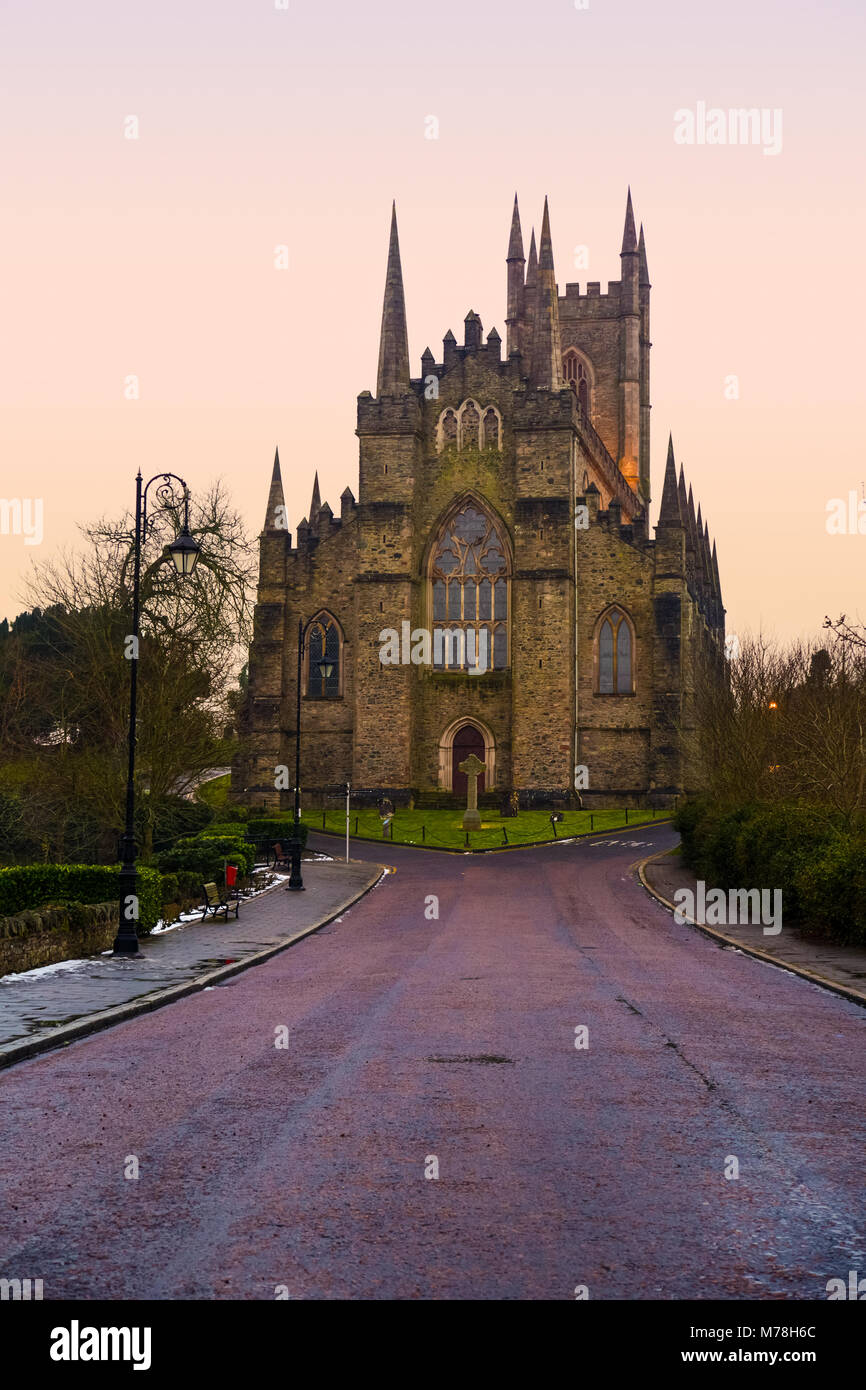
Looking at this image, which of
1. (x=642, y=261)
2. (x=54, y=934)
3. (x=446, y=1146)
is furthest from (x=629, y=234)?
(x=446, y=1146)

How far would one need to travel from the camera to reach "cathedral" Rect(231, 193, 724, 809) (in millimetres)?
53250

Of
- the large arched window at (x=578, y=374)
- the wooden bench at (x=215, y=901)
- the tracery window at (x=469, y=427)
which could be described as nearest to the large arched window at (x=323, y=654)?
the tracery window at (x=469, y=427)

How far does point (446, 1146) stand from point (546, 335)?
168ft

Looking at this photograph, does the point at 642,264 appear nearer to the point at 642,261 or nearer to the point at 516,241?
the point at 642,261

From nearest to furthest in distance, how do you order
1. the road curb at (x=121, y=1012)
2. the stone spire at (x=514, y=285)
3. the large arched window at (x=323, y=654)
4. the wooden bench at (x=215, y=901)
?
the road curb at (x=121, y=1012) < the wooden bench at (x=215, y=901) < the large arched window at (x=323, y=654) < the stone spire at (x=514, y=285)

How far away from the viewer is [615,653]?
54.6 m

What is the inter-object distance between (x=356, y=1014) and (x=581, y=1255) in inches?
282

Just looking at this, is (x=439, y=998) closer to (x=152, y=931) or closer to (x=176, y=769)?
(x=152, y=931)

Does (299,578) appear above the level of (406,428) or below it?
below

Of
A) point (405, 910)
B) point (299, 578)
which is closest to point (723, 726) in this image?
point (405, 910)

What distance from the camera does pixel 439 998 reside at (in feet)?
43.8

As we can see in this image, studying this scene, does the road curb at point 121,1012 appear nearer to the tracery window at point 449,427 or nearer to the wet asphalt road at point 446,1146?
the wet asphalt road at point 446,1146

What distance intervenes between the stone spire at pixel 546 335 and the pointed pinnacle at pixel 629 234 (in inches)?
911

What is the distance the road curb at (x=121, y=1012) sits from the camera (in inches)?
397
